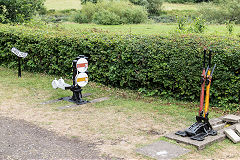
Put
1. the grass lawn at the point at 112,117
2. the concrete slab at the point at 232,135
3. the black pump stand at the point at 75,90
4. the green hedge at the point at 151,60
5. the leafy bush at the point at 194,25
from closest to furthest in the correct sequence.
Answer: the grass lawn at the point at 112,117 → the concrete slab at the point at 232,135 → the green hedge at the point at 151,60 → the black pump stand at the point at 75,90 → the leafy bush at the point at 194,25

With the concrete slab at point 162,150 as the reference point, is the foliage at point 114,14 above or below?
above

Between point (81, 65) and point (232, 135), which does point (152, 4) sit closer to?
point (81, 65)

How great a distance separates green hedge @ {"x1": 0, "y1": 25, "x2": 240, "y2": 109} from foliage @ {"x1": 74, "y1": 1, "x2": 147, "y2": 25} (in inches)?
973

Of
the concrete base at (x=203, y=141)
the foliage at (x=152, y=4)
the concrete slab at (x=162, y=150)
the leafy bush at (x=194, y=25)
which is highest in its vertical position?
the foliage at (x=152, y=4)

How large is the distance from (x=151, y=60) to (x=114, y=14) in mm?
28124

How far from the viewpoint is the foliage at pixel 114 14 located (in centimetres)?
3616

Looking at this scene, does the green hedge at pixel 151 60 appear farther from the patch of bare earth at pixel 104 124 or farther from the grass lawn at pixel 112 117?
the patch of bare earth at pixel 104 124

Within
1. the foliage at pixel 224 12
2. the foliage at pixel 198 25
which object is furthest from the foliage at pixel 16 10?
the foliage at pixel 224 12

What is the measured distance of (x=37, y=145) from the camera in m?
5.91

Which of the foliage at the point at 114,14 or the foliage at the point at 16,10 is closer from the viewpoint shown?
the foliage at the point at 16,10

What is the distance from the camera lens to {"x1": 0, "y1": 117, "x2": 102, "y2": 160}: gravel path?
546 centimetres

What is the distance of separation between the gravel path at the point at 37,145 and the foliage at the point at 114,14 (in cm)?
3000

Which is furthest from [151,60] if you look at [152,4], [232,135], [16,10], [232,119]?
[152,4]

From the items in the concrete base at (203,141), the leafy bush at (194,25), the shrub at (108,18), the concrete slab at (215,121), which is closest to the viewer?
the concrete base at (203,141)
